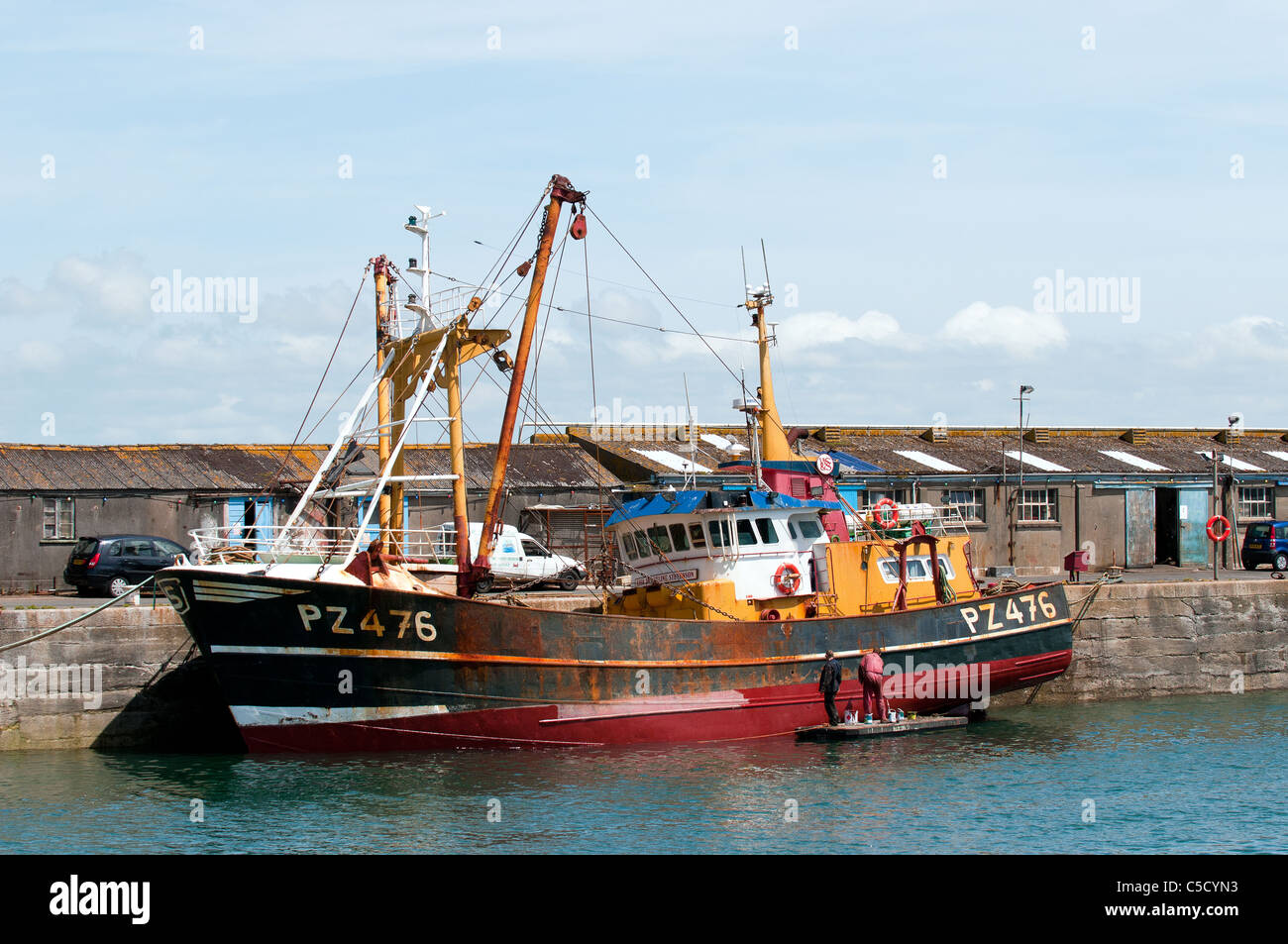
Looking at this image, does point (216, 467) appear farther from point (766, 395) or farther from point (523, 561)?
point (766, 395)

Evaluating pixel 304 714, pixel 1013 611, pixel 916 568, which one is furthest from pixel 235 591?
pixel 1013 611

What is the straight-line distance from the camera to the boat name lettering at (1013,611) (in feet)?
77.6

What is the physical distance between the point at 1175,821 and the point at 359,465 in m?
24.0

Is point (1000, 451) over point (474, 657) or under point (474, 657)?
over

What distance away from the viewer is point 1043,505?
39156mm

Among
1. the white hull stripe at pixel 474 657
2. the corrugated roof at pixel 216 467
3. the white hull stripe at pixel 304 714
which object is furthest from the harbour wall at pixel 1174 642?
the white hull stripe at pixel 304 714

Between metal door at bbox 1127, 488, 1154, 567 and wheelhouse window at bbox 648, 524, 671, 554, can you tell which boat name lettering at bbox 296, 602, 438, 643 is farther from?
metal door at bbox 1127, 488, 1154, 567

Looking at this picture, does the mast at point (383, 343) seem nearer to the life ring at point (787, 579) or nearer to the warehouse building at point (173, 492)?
the warehouse building at point (173, 492)

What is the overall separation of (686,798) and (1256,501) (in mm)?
31799

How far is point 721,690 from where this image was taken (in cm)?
2120

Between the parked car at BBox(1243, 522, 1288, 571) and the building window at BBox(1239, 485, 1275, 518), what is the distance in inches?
134
